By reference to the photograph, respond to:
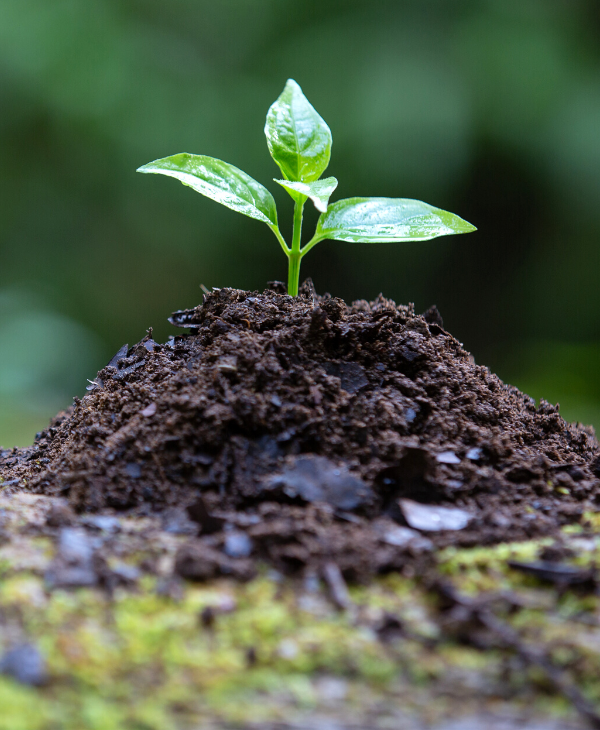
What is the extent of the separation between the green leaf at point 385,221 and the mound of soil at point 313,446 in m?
0.15

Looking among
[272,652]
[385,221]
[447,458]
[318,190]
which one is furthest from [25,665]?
[385,221]

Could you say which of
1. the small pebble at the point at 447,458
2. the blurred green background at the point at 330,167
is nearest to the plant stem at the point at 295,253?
the small pebble at the point at 447,458

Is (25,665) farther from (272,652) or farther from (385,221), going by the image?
(385,221)

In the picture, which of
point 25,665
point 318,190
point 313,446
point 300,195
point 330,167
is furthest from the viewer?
point 330,167

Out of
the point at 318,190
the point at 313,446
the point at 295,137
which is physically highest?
the point at 295,137

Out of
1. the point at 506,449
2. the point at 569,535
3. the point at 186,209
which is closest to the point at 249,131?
the point at 186,209

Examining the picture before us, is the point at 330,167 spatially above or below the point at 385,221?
above

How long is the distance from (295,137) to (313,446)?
711mm

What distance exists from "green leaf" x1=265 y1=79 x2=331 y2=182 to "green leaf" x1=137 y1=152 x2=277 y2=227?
87 mm

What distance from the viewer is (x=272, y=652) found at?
0.71m

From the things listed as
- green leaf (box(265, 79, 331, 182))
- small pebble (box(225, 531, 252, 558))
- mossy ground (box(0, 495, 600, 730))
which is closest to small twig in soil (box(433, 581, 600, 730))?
mossy ground (box(0, 495, 600, 730))

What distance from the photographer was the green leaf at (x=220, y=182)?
132cm

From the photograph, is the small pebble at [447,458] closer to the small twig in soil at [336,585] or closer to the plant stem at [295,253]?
the small twig in soil at [336,585]

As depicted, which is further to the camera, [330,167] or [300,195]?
[330,167]
